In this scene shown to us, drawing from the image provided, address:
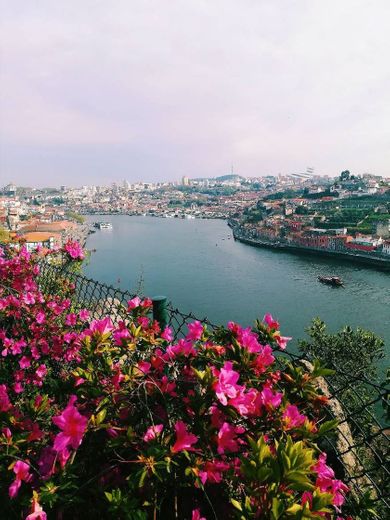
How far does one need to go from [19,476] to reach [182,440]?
1.00 feet

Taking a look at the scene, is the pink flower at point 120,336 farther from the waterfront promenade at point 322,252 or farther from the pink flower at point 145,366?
the waterfront promenade at point 322,252

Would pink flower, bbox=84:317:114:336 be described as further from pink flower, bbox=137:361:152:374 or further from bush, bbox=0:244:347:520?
pink flower, bbox=137:361:152:374

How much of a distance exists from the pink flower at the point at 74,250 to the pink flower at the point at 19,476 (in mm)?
1773

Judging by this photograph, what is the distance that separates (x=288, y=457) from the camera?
505 millimetres

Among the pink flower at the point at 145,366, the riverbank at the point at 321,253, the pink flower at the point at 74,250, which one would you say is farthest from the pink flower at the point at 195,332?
the riverbank at the point at 321,253

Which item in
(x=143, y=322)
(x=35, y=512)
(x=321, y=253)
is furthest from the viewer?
(x=321, y=253)

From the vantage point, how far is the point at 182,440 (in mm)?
608

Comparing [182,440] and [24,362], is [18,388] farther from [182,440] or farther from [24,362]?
[182,440]

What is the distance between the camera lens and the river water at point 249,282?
17031 millimetres

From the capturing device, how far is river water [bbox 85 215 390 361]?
17031 mm

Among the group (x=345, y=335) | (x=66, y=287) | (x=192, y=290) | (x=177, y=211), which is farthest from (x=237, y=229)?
(x=66, y=287)

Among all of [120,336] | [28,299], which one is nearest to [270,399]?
[120,336]

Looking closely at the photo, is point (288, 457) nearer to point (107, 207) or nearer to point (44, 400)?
point (44, 400)

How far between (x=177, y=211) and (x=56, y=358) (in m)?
85.4
